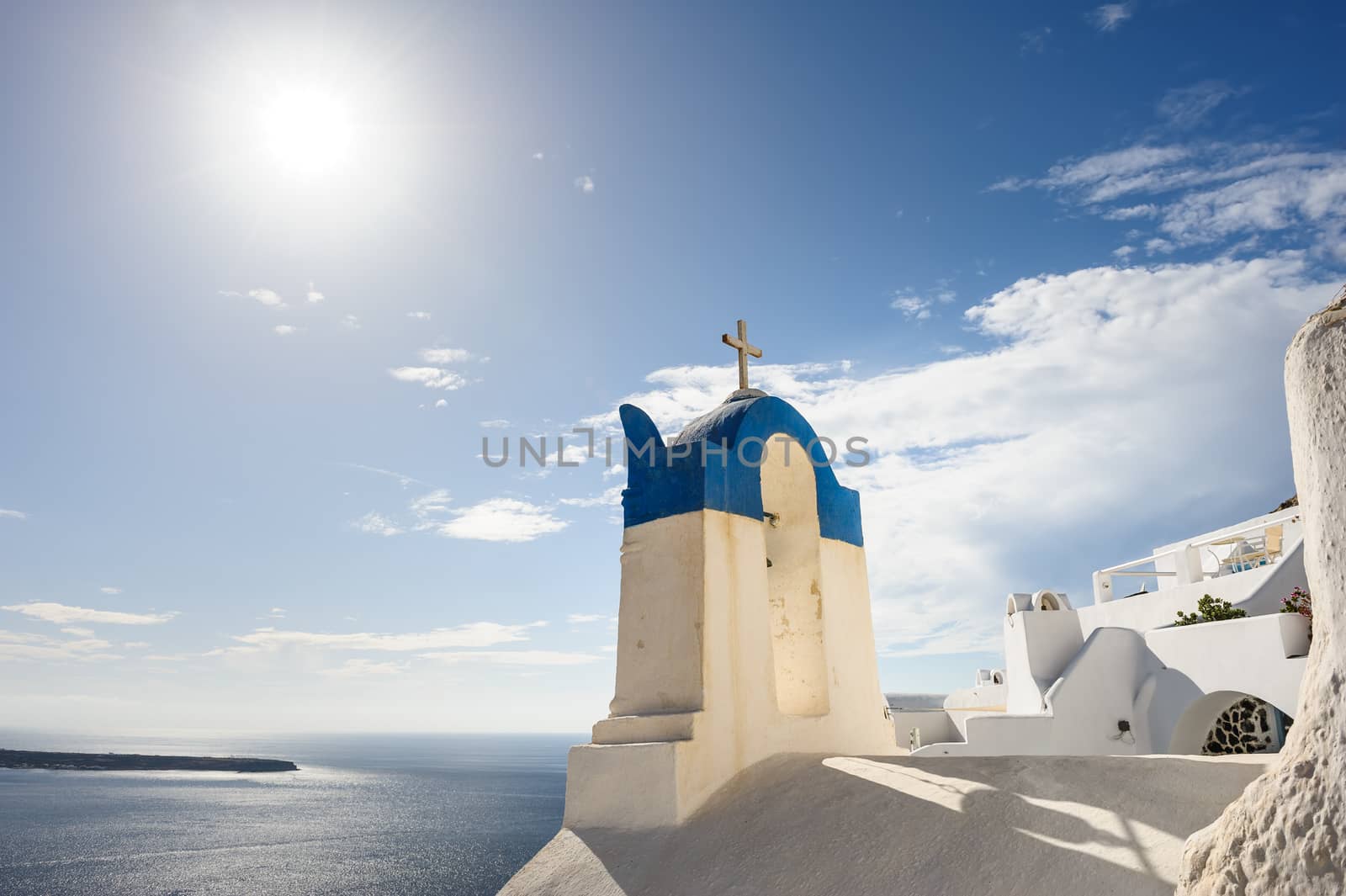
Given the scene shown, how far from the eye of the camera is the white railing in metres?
14.5

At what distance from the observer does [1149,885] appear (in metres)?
3.29

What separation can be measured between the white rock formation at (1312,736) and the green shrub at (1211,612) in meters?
11.1

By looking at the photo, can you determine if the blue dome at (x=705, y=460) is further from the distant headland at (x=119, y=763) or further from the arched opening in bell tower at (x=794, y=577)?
the distant headland at (x=119, y=763)

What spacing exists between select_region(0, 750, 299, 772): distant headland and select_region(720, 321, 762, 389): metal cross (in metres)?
111

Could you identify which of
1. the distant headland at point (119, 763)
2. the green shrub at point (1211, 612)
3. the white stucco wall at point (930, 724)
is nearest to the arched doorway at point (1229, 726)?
the green shrub at point (1211, 612)

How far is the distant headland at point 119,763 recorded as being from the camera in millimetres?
90262

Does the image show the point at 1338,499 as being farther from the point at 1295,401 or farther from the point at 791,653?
the point at 791,653

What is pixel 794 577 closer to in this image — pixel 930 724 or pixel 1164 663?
pixel 1164 663

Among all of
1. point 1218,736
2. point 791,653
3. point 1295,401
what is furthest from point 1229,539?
point 1295,401

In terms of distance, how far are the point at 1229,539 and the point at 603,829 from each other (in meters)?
14.4

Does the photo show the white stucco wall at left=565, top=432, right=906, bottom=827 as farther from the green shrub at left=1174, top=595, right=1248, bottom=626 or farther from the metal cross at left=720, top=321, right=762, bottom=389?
the green shrub at left=1174, top=595, right=1248, bottom=626

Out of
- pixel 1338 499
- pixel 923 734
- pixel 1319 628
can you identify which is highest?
pixel 1338 499

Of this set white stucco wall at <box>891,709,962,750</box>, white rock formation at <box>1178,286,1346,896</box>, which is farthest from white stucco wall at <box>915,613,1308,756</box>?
white rock formation at <box>1178,286,1346,896</box>

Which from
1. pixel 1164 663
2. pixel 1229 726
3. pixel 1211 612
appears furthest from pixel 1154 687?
pixel 1211 612
